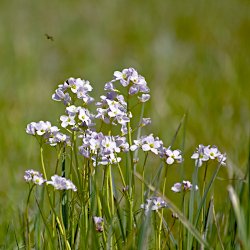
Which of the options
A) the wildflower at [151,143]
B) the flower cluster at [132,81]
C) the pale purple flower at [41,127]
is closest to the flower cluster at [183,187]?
the wildflower at [151,143]

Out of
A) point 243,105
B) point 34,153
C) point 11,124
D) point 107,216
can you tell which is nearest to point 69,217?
point 107,216

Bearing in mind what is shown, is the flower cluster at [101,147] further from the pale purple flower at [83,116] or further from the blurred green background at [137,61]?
the blurred green background at [137,61]

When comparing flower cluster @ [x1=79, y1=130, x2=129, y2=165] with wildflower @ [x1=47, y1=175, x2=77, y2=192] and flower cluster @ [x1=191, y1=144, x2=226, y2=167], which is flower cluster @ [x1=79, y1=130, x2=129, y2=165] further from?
flower cluster @ [x1=191, y1=144, x2=226, y2=167]

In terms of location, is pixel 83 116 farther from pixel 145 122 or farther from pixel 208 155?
pixel 208 155

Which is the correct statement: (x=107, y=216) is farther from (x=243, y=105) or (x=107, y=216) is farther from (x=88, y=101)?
(x=243, y=105)

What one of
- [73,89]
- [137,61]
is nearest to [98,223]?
[73,89]

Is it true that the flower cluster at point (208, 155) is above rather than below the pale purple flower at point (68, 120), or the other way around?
below

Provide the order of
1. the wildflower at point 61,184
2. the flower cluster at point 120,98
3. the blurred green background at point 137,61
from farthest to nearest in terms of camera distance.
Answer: the blurred green background at point 137,61 < the flower cluster at point 120,98 < the wildflower at point 61,184
